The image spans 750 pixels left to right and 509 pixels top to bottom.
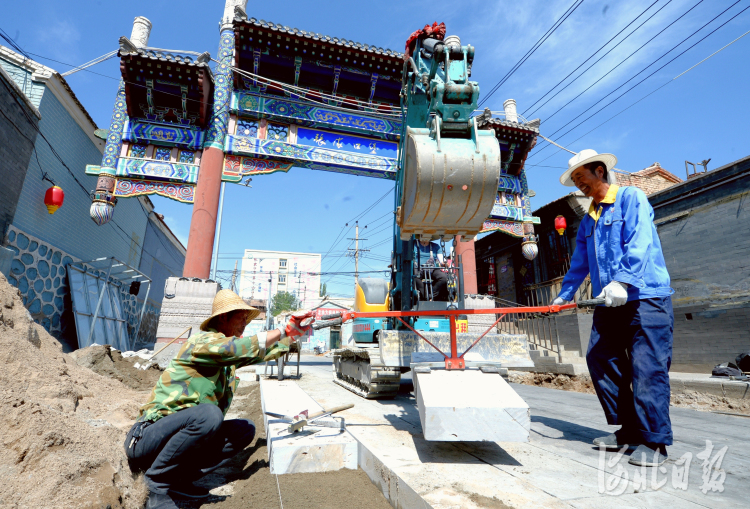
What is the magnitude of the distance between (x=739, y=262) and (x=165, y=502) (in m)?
10.8

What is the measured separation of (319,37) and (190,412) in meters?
10.3

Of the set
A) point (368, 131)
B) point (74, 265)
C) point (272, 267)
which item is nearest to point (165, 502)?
point (368, 131)

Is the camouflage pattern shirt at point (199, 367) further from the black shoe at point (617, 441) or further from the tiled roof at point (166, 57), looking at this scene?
the tiled roof at point (166, 57)

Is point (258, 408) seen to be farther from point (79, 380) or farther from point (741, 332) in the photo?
point (741, 332)

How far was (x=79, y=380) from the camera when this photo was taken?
3.82m

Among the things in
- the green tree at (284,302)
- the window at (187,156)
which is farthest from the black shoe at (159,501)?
the green tree at (284,302)

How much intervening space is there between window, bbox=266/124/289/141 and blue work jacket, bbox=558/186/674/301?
352 inches

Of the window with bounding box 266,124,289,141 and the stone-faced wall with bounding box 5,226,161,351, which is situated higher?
the window with bounding box 266,124,289,141

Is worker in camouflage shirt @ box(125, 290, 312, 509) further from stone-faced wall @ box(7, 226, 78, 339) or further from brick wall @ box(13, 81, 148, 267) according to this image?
brick wall @ box(13, 81, 148, 267)

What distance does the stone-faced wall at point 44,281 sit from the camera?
8008mm

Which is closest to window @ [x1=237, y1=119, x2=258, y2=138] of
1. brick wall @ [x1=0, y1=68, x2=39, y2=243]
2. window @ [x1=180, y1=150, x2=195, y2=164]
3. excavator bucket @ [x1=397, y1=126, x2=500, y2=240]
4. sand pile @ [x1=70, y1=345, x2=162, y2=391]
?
window @ [x1=180, y1=150, x2=195, y2=164]

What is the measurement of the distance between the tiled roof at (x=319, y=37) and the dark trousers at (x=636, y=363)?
994 cm

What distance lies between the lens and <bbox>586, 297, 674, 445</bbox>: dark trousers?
2328mm

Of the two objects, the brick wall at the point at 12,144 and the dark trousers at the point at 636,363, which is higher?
the brick wall at the point at 12,144
